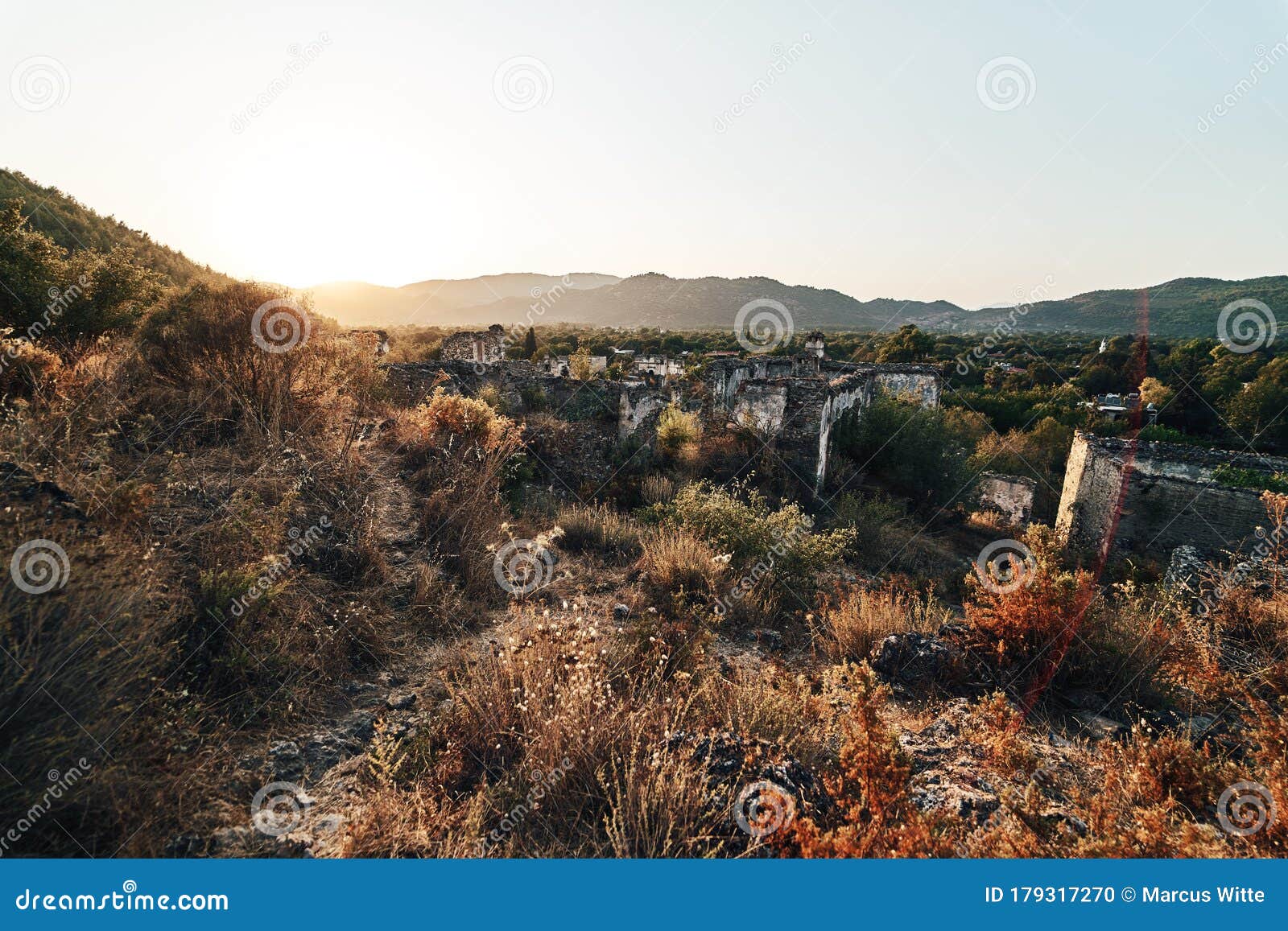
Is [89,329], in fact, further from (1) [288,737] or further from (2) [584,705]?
(2) [584,705]

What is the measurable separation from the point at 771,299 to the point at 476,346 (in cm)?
9163

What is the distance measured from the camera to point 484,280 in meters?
137

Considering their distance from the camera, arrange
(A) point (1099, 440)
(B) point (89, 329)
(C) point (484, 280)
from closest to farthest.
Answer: (B) point (89, 329) → (A) point (1099, 440) → (C) point (484, 280)

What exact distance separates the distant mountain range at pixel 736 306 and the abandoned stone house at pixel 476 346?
15.4 metres

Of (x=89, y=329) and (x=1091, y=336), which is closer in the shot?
(x=89, y=329)

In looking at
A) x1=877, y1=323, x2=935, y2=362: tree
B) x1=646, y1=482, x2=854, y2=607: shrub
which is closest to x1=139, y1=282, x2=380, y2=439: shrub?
x1=646, y1=482, x2=854, y2=607: shrub

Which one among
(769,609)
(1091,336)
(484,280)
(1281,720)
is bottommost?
(769,609)

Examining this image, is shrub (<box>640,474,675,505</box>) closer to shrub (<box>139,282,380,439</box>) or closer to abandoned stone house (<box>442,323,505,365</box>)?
shrub (<box>139,282,380,439</box>)

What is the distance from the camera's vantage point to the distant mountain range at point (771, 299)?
221ft

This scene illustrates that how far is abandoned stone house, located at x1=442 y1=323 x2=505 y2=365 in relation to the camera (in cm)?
Result: 2145

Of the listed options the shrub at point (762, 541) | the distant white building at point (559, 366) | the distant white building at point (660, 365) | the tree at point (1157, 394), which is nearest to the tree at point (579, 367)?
the distant white building at point (559, 366)

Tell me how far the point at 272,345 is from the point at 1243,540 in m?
15.1

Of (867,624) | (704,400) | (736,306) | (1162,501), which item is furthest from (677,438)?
(736,306)

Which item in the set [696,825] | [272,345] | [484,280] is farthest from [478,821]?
[484,280]
